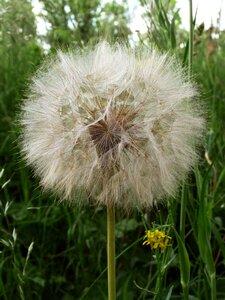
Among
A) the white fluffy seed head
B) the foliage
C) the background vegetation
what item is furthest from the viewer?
the foliage

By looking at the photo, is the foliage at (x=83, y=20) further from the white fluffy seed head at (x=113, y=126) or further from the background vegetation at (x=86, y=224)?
the white fluffy seed head at (x=113, y=126)

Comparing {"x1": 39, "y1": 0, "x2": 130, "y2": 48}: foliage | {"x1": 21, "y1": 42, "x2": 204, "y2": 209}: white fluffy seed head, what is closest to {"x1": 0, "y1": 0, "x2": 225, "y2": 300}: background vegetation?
{"x1": 39, "y1": 0, "x2": 130, "y2": 48}: foliage

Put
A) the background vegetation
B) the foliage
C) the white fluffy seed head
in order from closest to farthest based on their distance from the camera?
the white fluffy seed head → the background vegetation → the foliage

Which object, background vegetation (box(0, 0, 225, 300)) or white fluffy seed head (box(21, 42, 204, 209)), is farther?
background vegetation (box(0, 0, 225, 300))

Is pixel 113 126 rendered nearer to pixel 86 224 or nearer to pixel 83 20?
pixel 86 224

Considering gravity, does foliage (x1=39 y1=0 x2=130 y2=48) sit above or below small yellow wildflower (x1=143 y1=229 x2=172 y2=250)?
above

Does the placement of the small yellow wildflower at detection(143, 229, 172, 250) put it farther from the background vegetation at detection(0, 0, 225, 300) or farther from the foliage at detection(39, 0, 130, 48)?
the foliage at detection(39, 0, 130, 48)

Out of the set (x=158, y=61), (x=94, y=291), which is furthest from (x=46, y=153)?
(x=94, y=291)

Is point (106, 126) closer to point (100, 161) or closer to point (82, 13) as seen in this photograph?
point (100, 161)

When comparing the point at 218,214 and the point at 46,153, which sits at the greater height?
the point at 46,153
